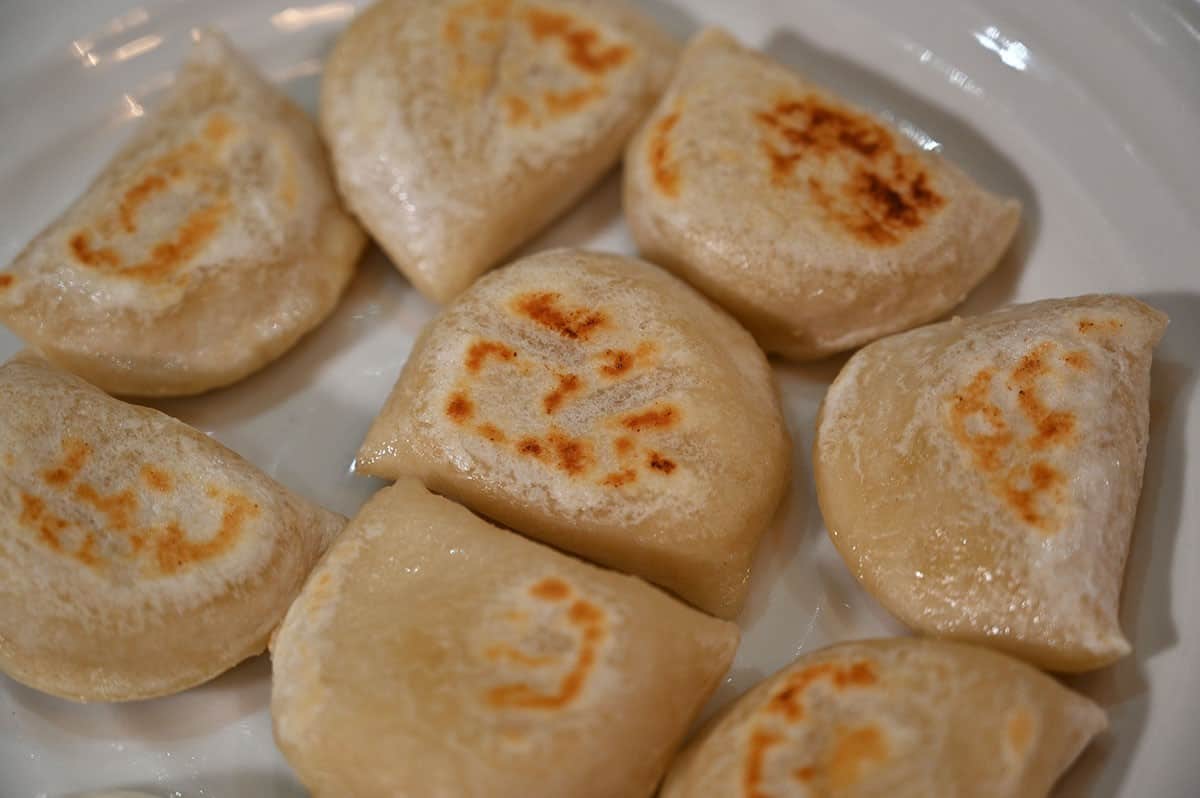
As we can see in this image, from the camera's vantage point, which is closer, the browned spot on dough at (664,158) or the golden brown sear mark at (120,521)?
the golden brown sear mark at (120,521)

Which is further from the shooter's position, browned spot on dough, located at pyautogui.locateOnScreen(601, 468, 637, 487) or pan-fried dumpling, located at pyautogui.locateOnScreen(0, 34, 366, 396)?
pan-fried dumpling, located at pyautogui.locateOnScreen(0, 34, 366, 396)

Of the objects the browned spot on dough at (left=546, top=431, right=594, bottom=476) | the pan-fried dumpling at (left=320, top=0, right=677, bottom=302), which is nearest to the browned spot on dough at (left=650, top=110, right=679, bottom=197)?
the pan-fried dumpling at (left=320, top=0, right=677, bottom=302)

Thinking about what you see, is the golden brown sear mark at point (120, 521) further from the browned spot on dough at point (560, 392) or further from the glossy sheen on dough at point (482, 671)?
the browned spot on dough at point (560, 392)

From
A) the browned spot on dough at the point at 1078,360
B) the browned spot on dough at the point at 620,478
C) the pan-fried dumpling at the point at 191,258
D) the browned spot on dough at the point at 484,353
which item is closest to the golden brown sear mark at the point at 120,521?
the pan-fried dumpling at the point at 191,258

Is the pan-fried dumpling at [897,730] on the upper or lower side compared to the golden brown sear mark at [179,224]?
upper

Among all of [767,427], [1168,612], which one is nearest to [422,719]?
[767,427]

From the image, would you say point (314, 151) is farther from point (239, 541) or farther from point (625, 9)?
point (239, 541)

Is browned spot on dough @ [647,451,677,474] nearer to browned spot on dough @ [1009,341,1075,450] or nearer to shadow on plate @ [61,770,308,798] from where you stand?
browned spot on dough @ [1009,341,1075,450]
